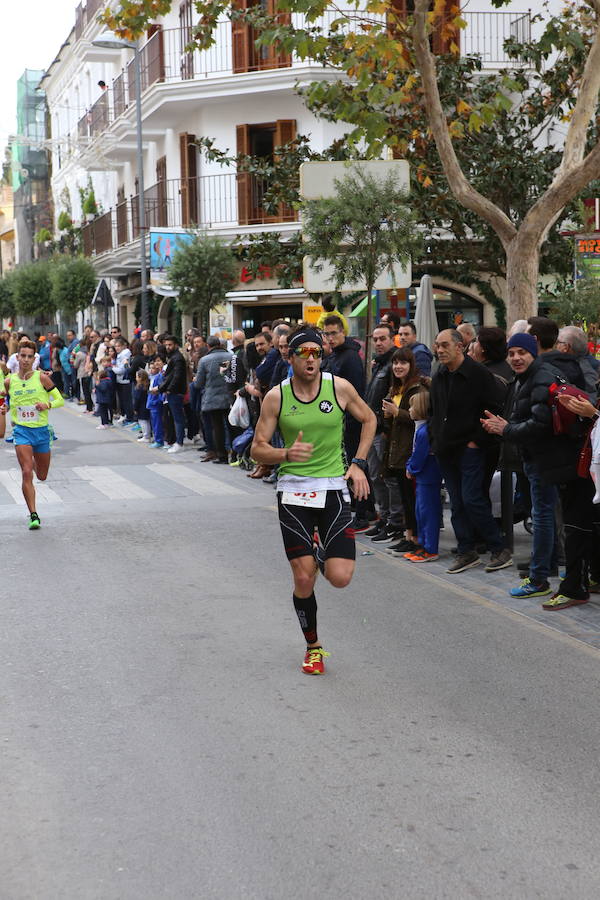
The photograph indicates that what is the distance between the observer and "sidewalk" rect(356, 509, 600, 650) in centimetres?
770

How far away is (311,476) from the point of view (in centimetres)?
670

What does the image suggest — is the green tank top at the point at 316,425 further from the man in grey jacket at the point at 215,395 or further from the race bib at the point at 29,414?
the man in grey jacket at the point at 215,395

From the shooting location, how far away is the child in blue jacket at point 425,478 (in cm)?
1008

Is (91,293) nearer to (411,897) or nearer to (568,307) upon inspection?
(568,307)

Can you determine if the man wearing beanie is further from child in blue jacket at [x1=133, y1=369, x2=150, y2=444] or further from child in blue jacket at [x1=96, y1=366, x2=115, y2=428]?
child in blue jacket at [x1=96, y1=366, x2=115, y2=428]

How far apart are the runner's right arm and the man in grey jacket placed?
1093 centimetres

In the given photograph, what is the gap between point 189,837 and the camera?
4.29 meters

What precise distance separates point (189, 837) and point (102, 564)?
19.2 feet

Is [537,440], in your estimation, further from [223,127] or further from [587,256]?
[223,127]

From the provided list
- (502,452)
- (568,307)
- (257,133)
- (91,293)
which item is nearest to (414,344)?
(502,452)

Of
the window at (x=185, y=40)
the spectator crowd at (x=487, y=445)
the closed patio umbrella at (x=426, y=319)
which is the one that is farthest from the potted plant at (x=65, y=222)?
the spectator crowd at (x=487, y=445)

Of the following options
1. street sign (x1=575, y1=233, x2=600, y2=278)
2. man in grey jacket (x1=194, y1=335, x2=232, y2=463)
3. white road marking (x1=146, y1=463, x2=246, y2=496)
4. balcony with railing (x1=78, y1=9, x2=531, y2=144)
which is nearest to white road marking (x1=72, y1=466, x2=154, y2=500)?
white road marking (x1=146, y1=463, x2=246, y2=496)

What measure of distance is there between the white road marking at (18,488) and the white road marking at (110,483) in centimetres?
62

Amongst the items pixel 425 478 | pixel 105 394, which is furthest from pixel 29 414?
pixel 105 394
